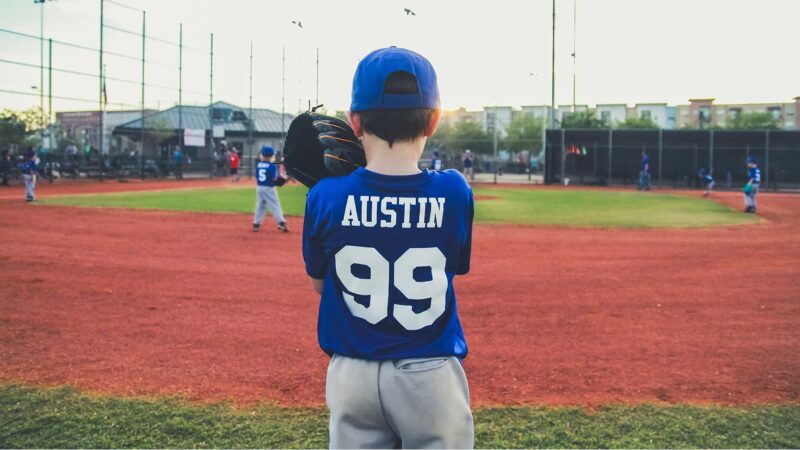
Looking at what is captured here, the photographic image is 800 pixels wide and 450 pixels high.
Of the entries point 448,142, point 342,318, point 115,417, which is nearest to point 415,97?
point 342,318

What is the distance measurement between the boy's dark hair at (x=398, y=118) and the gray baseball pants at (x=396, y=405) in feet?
2.52

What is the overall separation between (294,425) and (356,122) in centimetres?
312

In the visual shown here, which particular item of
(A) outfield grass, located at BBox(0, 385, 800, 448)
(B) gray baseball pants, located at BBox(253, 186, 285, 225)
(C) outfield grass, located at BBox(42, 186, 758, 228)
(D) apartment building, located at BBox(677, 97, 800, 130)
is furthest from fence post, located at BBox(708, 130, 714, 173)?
(D) apartment building, located at BBox(677, 97, 800, 130)

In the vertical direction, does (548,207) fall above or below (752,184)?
below

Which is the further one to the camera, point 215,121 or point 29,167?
point 215,121

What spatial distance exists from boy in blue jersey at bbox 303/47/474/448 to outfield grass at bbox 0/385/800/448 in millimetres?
2443

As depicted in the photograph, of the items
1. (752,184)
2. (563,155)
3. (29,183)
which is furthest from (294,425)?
(563,155)

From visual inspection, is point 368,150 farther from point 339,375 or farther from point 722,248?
point 722,248

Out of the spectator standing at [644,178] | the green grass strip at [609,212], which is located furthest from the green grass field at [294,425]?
the spectator standing at [644,178]

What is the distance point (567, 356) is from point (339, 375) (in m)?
4.85

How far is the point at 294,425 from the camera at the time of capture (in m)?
4.87

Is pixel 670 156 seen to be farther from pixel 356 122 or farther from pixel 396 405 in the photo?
pixel 396 405

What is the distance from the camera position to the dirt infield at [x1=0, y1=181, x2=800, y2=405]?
230 inches

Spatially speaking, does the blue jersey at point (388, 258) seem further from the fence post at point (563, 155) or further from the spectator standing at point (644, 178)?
the fence post at point (563, 155)
